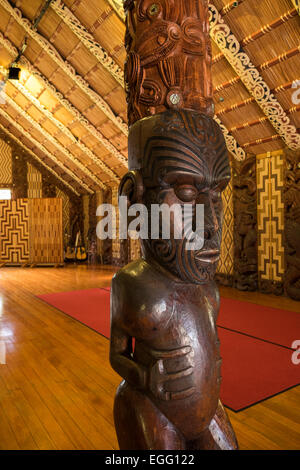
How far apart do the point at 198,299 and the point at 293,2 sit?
2.85 meters

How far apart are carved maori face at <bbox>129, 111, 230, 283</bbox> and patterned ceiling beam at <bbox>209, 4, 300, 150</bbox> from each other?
2764mm

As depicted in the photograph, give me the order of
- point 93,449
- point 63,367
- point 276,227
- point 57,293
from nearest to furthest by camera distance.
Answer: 1. point 93,449
2. point 63,367
3. point 276,227
4. point 57,293

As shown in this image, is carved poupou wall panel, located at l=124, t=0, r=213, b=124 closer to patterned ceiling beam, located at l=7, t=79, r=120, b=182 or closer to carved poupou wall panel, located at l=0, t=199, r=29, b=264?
patterned ceiling beam, located at l=7, t=79, r=120, b=182

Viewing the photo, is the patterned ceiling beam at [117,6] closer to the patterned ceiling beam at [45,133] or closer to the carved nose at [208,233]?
the carved nose at [208,233]

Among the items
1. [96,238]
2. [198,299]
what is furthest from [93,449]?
[96,238]

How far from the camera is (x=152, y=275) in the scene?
941 mm

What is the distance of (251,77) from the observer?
134 inches

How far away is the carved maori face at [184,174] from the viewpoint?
2.92 ft

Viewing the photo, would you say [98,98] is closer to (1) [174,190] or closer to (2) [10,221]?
(1) [174,190]

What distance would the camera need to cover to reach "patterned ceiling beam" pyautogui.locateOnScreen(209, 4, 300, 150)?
315 centimetres

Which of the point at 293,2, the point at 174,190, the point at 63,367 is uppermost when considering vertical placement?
the point at 293,2

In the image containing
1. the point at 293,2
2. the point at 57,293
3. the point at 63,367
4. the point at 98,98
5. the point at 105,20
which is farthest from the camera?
the point at 57,293

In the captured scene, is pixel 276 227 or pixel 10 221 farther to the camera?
pixel 10 221

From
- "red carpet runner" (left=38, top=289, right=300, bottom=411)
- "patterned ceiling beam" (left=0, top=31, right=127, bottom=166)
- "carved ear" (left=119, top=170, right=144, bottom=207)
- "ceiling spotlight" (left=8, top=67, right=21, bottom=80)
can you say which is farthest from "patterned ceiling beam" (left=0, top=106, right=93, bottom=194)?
"carved ear" (left=119, top=170, right=144, bottom=207)
